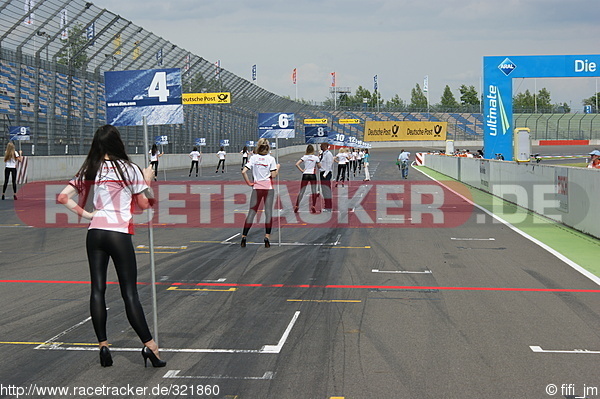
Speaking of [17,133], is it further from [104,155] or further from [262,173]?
[104,155]

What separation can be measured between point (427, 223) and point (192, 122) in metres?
36.5

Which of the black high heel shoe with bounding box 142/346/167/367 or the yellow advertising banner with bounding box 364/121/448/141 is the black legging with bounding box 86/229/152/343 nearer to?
the black high heel shoe with bounding box 142/346/167/367

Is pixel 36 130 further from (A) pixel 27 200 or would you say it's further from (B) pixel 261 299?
(B) pixel 261 299

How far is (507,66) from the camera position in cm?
3241

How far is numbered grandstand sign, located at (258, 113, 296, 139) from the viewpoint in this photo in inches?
614

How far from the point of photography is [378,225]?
49.0 ft

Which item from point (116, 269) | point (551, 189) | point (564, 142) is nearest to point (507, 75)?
point (551, 189)

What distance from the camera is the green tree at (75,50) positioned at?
27.9 m

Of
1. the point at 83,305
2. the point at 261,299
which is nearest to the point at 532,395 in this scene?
the point at 261,299

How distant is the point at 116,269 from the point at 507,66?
29.8 metres

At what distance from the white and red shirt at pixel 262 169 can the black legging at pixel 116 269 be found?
664 centimetres

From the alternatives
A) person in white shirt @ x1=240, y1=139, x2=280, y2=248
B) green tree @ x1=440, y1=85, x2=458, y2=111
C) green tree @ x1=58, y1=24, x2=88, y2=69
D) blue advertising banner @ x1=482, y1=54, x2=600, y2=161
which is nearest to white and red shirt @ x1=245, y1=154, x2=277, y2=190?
person in white shirt @ x1=240, y1=139, x2=280, y2=248

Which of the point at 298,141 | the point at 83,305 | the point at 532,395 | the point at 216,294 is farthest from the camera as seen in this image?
the point at 298,141

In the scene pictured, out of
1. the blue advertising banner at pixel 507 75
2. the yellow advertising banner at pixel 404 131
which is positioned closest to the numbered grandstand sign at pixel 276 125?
the blue advertising banner at pixel 507 75
